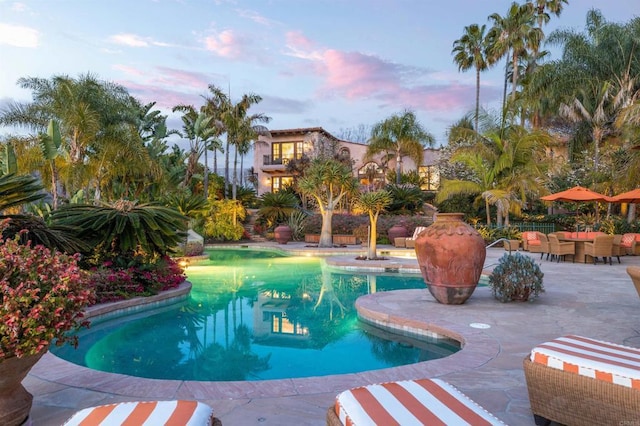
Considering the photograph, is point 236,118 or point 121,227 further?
point 236,118

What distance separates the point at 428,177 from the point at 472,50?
11.0 m

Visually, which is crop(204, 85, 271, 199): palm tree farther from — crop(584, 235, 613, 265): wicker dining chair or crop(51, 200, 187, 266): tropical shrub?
crop(584, 235, 613, 265): wicker dining chair

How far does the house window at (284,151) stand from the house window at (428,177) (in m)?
10.5

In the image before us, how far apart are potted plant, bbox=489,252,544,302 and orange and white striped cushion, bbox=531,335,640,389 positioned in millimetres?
4649

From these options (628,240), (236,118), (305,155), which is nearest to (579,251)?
(628,240)

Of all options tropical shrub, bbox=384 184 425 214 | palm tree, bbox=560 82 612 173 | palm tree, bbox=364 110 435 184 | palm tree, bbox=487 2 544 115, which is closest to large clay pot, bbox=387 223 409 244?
tropical shrub, bbox=384 184 425 214

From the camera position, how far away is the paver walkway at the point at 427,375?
3723 millimetres

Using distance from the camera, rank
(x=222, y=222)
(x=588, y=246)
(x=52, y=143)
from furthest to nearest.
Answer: (x=222, y=222) → (x=52, y=143) → (x=588, y=246)

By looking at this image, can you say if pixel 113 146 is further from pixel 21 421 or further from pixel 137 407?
pixel 137 407

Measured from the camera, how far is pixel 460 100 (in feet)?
134

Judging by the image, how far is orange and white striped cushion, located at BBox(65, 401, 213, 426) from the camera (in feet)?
7.48

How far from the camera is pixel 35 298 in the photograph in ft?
10.1

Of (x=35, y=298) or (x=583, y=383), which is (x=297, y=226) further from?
(x=583, y=383)

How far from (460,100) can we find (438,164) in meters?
12.6
